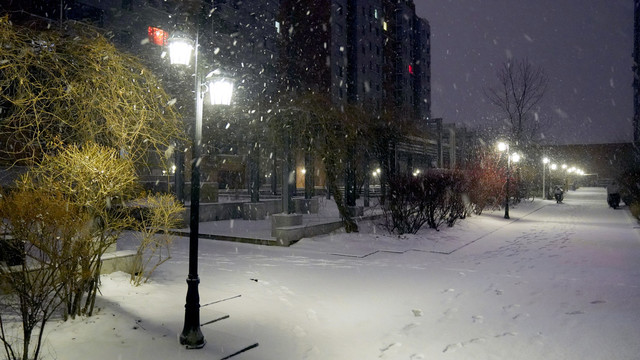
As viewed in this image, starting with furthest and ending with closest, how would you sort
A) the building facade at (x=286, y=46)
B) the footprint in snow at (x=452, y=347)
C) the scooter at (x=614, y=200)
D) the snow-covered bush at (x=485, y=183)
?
the scooter at (x=614, y=200), the building facade at (x=286, y=46), the snow-covered bush at (x=485, y=183), the footprint in snow at (x=452, y=347)

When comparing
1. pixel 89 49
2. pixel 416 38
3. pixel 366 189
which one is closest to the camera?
pixel 89 49

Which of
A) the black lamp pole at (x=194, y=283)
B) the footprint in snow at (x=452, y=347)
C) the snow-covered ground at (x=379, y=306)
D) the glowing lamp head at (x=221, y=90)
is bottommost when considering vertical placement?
the footprint in snow at (x=452, y=347)

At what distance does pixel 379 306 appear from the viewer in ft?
26.2

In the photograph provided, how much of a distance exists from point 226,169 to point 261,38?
15972 mm

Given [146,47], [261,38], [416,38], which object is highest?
[416,38]

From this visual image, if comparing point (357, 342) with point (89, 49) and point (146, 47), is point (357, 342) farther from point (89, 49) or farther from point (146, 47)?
point (146, 47)

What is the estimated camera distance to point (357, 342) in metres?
6.26

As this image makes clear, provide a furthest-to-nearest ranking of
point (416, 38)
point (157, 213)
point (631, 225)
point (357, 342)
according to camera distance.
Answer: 1. point (416, 38)
2. point (631, 225)
3. point (157, 213)
4. point (357, 342)

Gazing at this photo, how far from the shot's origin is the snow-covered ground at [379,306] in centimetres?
586

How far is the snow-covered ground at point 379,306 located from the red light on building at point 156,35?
3388cm

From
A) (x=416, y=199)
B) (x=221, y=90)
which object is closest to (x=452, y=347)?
(x=221, y=90)

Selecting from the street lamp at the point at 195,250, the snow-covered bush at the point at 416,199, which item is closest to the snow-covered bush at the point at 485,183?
the snow-covered bush at the point at 416,199

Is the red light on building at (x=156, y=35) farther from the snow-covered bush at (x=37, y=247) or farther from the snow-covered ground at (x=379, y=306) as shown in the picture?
the snow-covered bush at (x=37, y=247)

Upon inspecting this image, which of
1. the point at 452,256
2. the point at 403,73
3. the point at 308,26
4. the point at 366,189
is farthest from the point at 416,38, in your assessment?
the point at 452,256
